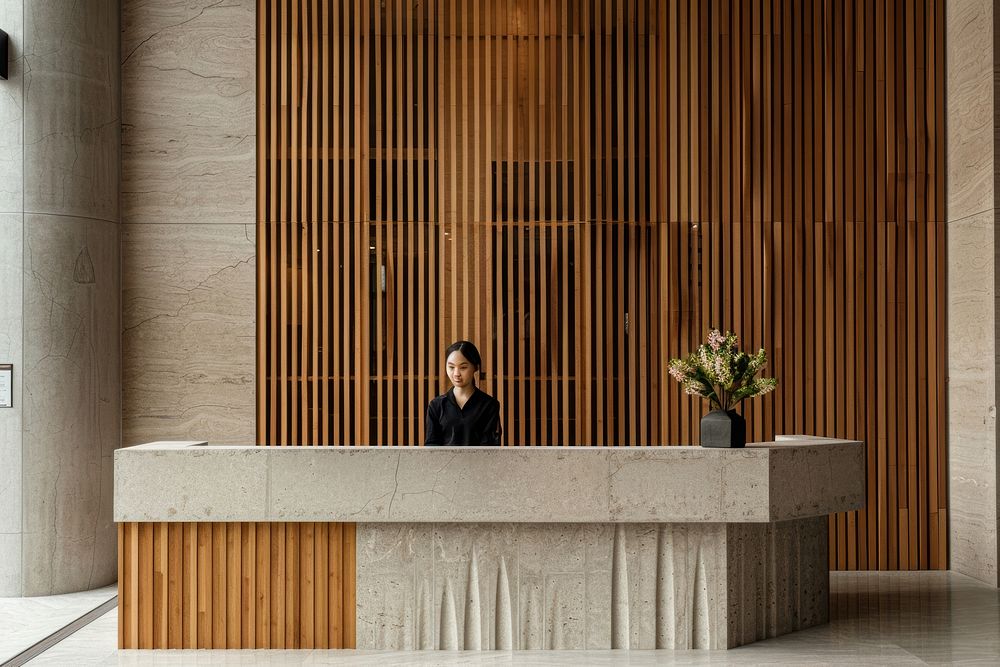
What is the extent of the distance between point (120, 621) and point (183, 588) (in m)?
0.38

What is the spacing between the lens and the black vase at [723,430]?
16.6 feet

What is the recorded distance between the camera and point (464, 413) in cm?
561

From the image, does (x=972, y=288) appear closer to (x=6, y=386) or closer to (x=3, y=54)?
(x=6, y=386)

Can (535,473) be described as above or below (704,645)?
above

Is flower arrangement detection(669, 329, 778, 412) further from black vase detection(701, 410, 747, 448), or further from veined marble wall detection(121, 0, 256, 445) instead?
veined marble wall detection(121, 0, 256, 445)

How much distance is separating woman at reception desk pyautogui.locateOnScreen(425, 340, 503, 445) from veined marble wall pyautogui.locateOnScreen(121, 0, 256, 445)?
2.42 meters

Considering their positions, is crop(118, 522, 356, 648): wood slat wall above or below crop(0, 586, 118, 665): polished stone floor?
above

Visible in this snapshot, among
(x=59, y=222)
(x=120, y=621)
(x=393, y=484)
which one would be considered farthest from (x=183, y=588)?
(x=59, y=222)

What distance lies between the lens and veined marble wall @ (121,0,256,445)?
7461 mm

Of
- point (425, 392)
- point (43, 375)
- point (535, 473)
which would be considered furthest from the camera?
point (425, 392)

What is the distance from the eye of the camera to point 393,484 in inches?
194

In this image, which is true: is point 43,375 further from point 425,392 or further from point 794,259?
point 794,259

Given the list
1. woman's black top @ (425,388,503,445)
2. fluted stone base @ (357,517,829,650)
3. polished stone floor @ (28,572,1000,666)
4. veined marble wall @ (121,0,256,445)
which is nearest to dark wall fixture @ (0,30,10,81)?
veined marble wall @ (121,0,256,445)

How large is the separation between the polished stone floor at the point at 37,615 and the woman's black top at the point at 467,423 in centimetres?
252
